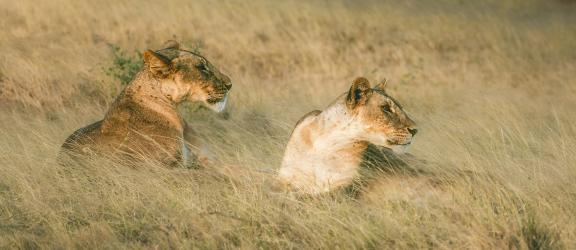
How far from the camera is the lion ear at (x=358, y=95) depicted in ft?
19.6

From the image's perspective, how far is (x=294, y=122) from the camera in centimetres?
952

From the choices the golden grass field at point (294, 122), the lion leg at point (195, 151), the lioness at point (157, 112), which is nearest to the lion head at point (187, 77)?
the lioness at point (157, 112)

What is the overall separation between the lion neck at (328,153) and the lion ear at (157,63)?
1376 mm

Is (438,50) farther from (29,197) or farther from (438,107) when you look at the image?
(29,197)

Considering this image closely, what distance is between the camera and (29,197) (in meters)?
5.84

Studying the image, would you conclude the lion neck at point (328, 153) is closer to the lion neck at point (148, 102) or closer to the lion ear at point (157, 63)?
the lion neck at point (148, 102)

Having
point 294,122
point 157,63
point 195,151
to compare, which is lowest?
point 294,122

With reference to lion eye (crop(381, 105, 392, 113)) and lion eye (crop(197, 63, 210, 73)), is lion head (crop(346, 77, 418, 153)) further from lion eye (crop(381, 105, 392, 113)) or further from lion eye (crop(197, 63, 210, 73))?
lion eye (crop(197, 63, 210, 73))

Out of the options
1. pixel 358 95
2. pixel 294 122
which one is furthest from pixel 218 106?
pixel 294 122

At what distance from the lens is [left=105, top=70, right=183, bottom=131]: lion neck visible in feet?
22.8

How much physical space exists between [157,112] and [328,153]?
1545 millimetres

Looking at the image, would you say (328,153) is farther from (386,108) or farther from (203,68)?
(203,68)

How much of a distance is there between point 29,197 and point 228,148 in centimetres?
266

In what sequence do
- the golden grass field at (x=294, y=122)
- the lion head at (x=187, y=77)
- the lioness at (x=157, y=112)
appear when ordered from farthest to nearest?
1. the lion head at (x=187, y=77)
2. the lioness at (x=157, y=112)
3. the golden grass field at (x=294, y=122)
